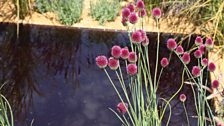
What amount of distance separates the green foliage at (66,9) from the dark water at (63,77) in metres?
0.12

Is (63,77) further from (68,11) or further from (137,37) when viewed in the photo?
(137,37)

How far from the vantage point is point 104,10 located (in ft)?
17.3

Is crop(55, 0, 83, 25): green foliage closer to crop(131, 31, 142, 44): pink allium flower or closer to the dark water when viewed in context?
the dark water

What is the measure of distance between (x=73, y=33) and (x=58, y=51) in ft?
1.31

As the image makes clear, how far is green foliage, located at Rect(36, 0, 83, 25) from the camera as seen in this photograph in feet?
16.9

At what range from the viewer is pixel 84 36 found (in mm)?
5094

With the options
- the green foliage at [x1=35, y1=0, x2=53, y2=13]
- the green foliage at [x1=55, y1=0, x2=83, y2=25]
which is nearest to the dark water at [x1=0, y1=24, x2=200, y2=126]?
the green foliage at [x1=55, y1=0, x2=83, y2=25]

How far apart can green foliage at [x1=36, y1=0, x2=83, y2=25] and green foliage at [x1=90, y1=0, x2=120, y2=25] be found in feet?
0.56

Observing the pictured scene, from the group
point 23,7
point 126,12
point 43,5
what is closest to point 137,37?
point 126,12

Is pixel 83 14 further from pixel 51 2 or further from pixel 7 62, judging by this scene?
pixel 7 62

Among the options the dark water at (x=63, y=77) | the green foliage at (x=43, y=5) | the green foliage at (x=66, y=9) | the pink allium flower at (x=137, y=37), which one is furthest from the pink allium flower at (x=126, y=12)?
the green foliage at (x=43, y=5)

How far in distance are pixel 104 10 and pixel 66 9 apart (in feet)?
1.44

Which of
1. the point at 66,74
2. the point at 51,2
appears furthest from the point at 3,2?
the point at 66,74

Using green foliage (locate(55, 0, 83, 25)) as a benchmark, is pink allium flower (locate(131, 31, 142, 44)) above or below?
below
